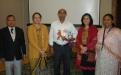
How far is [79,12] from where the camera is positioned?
6340 millimetres

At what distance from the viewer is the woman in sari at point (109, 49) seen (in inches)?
165

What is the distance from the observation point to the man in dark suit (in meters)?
4.46

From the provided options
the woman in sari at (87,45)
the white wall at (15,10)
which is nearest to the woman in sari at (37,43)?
the woman in sari at (87,45)

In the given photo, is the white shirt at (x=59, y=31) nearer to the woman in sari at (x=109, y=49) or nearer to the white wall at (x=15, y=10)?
the woman in sari at (x=109, y=49)

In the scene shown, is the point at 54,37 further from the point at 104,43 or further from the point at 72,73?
the point at 72,73

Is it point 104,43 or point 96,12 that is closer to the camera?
point 104,43

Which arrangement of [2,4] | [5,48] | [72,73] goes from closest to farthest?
[5,48] < [72,73] < [2,4]

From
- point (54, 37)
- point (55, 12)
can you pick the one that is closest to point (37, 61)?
point (54, 37)

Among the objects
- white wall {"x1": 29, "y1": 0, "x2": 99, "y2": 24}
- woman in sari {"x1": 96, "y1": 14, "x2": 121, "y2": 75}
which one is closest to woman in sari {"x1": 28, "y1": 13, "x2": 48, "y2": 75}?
woman in sari {"x1": 96, "y1": 14, "x2": 121, "y2": 75}

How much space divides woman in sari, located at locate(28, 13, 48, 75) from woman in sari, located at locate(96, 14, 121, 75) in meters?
0.98

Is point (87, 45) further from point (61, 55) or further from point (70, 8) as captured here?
point (70, 8)

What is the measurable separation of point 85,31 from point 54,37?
56 cm

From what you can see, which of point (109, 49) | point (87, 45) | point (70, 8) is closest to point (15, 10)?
point (70, 8)

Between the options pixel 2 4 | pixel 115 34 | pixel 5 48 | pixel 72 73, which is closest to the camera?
pixel 115 34
